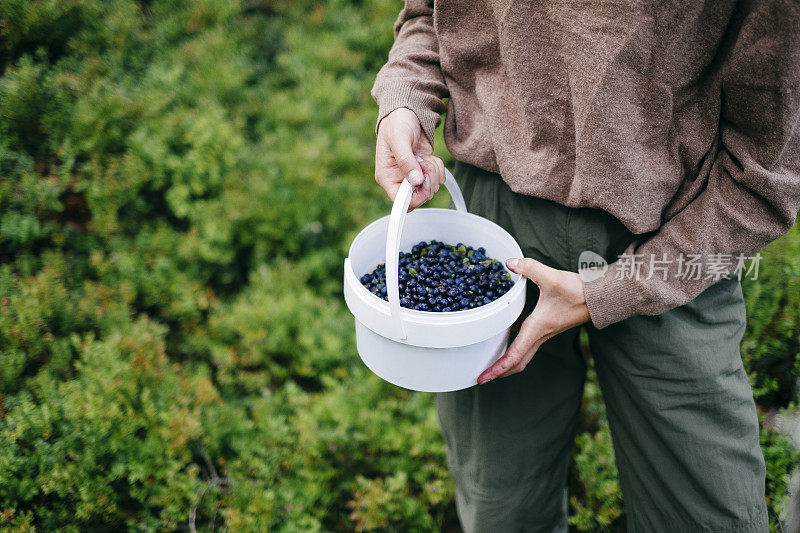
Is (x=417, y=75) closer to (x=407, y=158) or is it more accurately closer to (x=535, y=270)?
(x=407, y=158)

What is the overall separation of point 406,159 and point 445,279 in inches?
11.8

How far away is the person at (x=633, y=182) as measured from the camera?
1.01m

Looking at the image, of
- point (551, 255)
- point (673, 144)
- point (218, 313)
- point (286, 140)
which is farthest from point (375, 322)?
point (286, 140)

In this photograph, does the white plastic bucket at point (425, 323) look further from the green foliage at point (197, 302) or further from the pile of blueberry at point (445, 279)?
the green foliage at point (197, 302)

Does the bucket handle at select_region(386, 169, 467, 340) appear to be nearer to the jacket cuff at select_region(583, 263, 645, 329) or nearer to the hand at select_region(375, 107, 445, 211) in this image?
the hand at select_region(375, 107, 445, 211)

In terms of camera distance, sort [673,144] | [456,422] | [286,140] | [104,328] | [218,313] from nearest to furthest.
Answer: [673,144]
[456,422]
[104,328]
[218,313]
[286,140]

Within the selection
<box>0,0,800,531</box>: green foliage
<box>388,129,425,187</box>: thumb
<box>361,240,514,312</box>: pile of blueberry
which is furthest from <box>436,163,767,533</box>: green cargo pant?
<box>0,0,800,531</box>: green foliage

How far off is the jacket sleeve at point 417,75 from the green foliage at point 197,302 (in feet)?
4.35

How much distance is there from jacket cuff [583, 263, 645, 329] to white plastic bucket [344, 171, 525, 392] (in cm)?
15

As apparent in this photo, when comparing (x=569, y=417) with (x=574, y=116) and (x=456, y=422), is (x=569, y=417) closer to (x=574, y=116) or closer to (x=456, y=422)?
(x=456, y=422)

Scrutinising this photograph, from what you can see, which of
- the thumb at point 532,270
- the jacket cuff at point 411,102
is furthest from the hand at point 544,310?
the jacket cuff at point 411,102

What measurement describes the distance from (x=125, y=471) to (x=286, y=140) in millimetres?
2029

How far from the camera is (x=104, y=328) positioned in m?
→ 2.35

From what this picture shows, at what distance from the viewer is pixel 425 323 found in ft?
3.69
